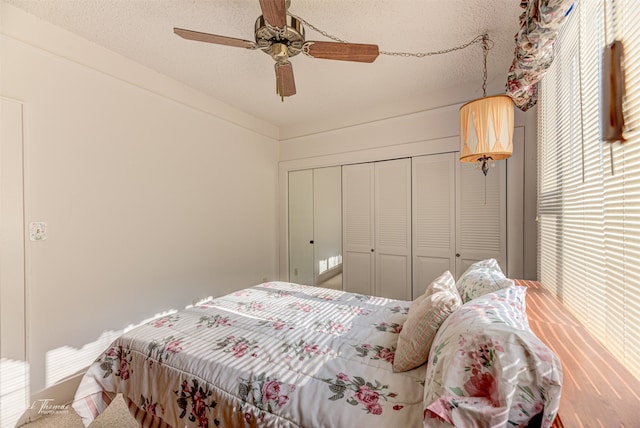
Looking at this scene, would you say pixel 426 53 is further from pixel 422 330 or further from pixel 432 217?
pixel 422 330

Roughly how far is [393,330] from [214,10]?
240 cm

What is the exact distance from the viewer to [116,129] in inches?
90.7

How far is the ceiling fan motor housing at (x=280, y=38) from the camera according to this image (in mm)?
1469

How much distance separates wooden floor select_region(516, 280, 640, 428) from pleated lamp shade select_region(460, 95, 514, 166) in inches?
39.2

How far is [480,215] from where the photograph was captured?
2.78m

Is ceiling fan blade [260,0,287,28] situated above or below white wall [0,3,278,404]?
above

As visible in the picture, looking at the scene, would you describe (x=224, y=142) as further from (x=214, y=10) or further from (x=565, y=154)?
(x=565, y=154)

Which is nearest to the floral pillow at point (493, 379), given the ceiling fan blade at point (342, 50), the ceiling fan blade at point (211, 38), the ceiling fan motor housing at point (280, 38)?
the ceiling fan blade at point (342, 50)

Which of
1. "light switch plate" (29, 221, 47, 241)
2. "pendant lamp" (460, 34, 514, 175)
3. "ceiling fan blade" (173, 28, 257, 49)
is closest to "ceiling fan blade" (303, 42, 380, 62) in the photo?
"ceiling fan blade" (173, 28, 257, 49)

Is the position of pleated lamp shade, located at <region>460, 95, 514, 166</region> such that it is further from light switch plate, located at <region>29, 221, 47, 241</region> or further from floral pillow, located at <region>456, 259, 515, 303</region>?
light switch plate, located at <region>29, 221, 47, 241</region>

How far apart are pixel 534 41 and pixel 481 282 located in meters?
1.29

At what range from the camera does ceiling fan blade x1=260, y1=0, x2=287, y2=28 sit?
1.20 metres

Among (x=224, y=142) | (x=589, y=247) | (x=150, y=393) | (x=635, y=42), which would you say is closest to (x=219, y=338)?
(x=150, y=393)

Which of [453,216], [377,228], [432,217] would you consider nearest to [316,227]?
[377,228]
